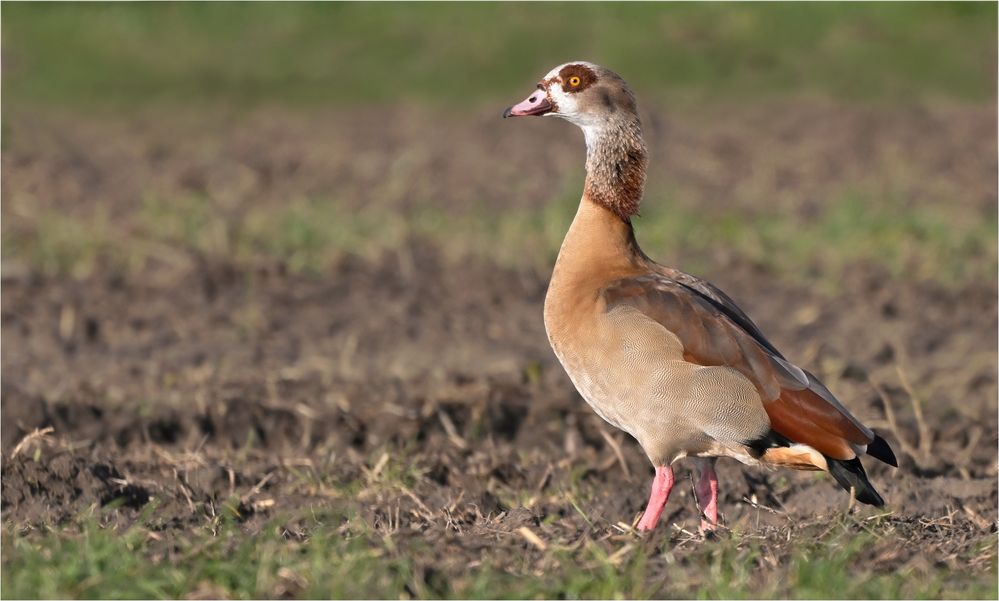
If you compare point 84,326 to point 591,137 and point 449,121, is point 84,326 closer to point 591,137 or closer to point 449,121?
point 591,137

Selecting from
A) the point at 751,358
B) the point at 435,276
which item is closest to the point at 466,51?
the point at 435,276

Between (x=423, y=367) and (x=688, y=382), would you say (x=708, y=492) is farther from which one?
(x=423, y=367)

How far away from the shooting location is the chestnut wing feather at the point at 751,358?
5.53 meters

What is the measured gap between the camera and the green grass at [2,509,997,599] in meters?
4.60

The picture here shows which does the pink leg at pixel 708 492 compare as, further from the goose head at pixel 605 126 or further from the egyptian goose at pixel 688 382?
the goose head at pixel 605 126

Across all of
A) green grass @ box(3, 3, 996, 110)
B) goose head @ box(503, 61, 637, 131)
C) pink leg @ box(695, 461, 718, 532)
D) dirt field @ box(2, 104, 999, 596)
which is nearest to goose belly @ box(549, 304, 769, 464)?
pink leg @ box(695, 461, 718, 532)

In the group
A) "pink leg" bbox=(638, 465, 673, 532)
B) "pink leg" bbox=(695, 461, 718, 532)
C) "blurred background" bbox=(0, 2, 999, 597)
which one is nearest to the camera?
"blurred background" bbox=(0, 2, 999, 597)

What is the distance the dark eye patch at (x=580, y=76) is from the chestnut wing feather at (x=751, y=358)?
0.87 meters

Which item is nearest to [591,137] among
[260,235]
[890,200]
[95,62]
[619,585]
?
[619,585]

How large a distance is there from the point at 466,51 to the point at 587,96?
51.6 ft

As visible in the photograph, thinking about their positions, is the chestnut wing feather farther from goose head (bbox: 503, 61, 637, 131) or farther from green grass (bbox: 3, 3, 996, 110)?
green grass (bbox: 3, 3, 996, 110)

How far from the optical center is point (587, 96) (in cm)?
638

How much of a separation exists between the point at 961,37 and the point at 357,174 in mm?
11122

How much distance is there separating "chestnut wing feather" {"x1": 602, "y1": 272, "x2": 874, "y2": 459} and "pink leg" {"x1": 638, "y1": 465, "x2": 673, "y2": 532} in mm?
420
